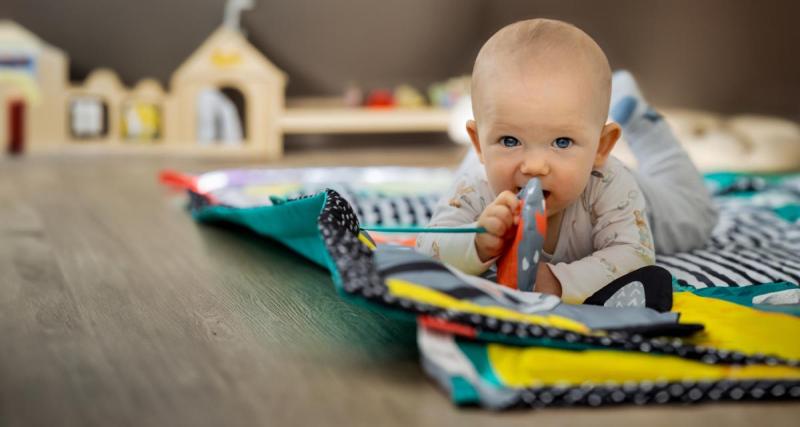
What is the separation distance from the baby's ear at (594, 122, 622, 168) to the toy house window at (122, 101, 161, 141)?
208cm

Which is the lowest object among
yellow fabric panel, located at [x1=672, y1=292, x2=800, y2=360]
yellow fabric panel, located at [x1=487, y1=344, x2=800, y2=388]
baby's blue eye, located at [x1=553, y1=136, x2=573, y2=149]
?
yellow fabric panel, located at [x1=487, y1=344, x2=800, y2=388]

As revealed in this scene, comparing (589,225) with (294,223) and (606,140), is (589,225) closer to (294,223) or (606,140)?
(606,140)

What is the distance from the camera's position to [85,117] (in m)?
2.95

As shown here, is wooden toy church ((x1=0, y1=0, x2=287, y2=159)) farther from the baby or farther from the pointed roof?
the baby

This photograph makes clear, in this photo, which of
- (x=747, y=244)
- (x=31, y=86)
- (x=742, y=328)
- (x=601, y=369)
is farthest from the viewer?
(x=31, y=86)

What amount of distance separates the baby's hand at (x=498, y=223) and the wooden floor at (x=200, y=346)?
0.13 metres

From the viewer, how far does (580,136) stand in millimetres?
1094

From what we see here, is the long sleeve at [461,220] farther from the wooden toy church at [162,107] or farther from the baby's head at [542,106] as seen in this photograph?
the wooden toy church at [162,107]

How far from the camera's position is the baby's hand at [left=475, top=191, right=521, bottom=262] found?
1071 millimetres

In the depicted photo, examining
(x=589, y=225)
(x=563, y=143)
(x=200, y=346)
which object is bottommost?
(x=200, y=346)

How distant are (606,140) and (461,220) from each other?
20cm

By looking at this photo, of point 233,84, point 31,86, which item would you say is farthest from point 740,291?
point 31,86

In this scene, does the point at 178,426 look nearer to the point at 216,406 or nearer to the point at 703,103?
the point at 216,406

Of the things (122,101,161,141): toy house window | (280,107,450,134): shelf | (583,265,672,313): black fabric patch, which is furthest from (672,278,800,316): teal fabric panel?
(122,101,161,141): toy house window
